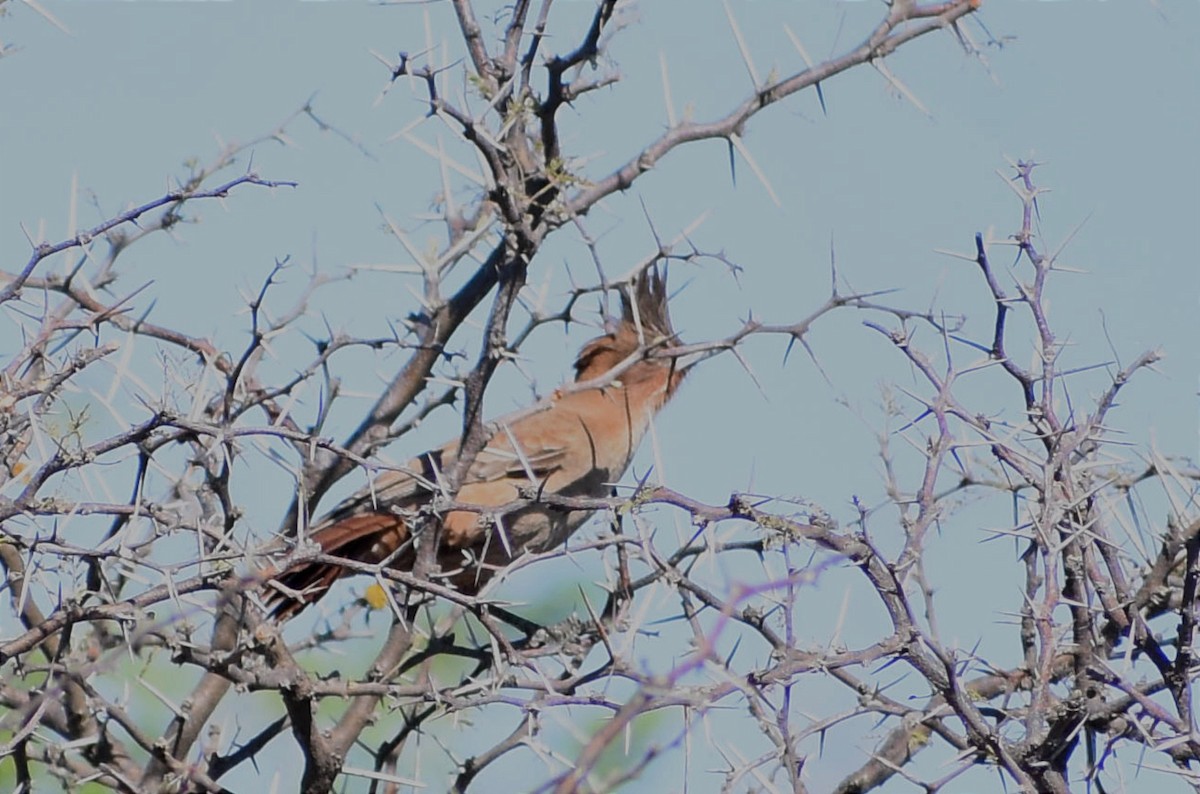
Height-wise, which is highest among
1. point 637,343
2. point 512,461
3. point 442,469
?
point 637,343

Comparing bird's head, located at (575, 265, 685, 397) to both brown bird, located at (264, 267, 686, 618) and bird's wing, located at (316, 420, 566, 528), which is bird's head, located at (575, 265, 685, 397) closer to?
brown bird, located at (264, 267, 686, 618)

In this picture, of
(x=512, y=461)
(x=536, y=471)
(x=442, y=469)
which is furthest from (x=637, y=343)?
(x=442, y=469)

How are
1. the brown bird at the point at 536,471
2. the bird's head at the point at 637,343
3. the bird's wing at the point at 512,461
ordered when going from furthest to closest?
the bird's head at the point at 637,343
the bird's wing at the point at 512,461
the brown bird at the point at 536,471

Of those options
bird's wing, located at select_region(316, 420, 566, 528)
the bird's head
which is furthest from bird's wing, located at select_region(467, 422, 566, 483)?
the bird's head

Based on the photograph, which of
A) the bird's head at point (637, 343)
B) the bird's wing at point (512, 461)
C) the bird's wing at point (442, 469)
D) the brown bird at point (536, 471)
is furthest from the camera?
the bird's head at point (637, 343)

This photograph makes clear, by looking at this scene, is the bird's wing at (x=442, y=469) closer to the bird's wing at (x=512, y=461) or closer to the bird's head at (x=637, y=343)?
the bird's wing at (x=512, y=461)

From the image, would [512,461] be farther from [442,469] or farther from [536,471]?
[442,469]

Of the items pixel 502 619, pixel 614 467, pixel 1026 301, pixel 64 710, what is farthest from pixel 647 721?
pixel 1026 301

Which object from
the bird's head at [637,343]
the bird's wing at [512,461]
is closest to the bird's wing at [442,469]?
the bird's wing at [512,461]

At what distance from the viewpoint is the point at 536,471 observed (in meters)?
5.57

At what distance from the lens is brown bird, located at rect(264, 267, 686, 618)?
16.2ft

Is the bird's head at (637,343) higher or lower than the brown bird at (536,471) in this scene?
higher

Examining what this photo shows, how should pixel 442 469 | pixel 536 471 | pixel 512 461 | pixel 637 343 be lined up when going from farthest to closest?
pixel 637 343
pixel 536 471
pixel 512 461
pixel 442 469

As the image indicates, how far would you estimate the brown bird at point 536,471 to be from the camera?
4.93 metres
